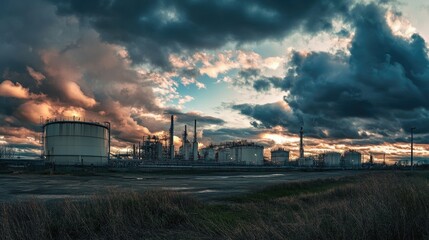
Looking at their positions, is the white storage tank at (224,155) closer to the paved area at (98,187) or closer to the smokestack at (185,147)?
the smokestack at (185,147)

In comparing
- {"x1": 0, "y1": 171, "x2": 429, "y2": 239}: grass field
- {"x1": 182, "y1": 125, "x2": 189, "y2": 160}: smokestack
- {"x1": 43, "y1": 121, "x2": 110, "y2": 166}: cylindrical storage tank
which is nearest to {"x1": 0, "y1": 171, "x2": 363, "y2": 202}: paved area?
{"x1": 0, "y1": 171, "x2": 429, "y2": 239}: grass field

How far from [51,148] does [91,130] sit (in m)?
11.2

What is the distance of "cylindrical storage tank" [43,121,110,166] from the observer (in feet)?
306

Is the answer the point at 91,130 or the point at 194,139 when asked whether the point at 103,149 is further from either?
the point at 194,139

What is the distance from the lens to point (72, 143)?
9362 centimetres

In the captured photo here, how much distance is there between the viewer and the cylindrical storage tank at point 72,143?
93.1 metres

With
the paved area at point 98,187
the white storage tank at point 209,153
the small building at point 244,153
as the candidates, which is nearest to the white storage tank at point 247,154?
the small building at point 244,153

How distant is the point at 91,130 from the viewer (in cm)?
9731

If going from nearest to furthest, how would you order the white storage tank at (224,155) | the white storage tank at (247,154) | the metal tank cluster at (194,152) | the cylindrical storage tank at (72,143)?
1. the cylindrical storage tank at (72,143)
2. the metal tank cluster at (194,152)
3. the white storage tank at (247,154)
4. the white storage tank at (224,155)

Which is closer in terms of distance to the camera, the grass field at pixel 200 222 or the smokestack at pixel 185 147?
the grass field at pixel 200 222

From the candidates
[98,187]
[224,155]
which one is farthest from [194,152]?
[98,187]

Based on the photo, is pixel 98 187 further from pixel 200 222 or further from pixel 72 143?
pixel 72 143

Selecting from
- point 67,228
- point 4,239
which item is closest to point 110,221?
point 67,228

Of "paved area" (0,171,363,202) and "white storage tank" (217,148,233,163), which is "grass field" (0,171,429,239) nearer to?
"paved area" (0,171,363,202)
